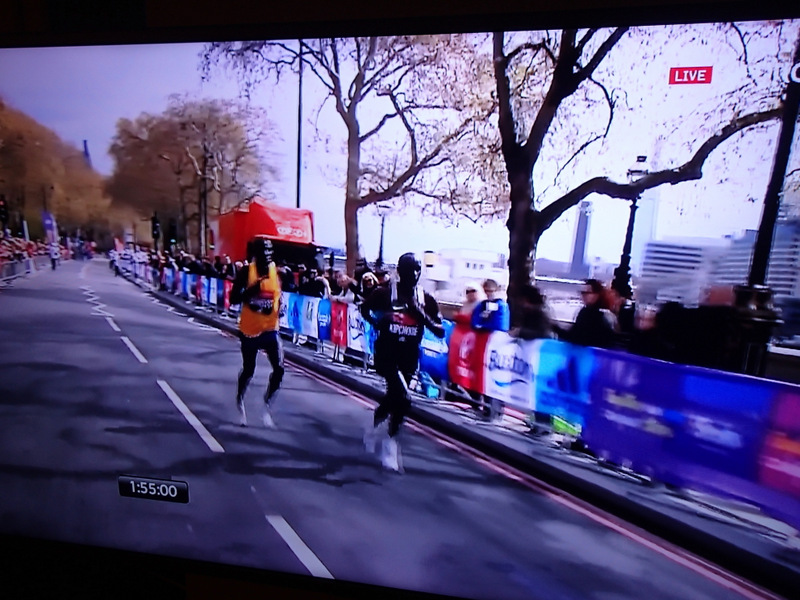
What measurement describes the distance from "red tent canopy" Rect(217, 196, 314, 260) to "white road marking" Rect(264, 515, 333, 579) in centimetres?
99

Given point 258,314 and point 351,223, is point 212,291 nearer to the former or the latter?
point 258,314

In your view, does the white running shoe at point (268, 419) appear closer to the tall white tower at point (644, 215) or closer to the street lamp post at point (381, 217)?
the street lamp post at point (381, 217)

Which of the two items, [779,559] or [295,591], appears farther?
[295,591]

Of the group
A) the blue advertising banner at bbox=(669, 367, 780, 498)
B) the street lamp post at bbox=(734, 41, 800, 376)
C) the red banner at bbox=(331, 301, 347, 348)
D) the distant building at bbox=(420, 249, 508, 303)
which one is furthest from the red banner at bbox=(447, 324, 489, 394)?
the street lamp post at bbox=(734, 41, 800, 376)

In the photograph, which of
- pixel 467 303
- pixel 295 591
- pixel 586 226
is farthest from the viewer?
pixel 295 591

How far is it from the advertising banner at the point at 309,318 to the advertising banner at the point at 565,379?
910 mm

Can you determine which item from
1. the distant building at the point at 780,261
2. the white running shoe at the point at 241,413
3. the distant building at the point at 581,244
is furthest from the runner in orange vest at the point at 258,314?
the distant building at the point at 780,261

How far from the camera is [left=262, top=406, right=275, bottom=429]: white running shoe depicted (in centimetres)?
198

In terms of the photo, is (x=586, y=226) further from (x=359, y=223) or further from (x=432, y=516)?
(x=432, y=516)

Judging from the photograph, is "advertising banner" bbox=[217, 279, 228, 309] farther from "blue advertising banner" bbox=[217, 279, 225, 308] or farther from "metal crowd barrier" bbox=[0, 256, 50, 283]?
"metal crowd barrier" bbox=[0, 256, 50, 283]

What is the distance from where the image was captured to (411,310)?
6.23 ft

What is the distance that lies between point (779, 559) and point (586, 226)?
108 cm

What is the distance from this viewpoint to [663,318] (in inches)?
62.4

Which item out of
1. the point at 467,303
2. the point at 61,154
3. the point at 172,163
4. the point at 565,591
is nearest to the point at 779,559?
the point at 565,591
